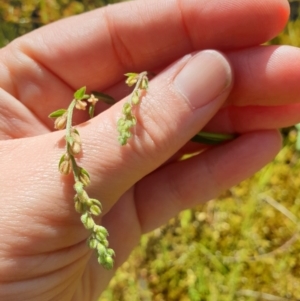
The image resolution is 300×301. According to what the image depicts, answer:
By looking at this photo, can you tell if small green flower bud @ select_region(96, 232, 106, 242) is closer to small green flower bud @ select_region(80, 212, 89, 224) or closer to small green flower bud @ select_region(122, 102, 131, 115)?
small green flower bud @ select_region(80, 212, 89, 224)

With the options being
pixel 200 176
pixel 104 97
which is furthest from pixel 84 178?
pixel 200 176

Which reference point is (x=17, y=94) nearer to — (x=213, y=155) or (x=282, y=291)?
(x=213, y=155)

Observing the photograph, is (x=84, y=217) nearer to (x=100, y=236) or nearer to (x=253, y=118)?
(x=100, y=236)

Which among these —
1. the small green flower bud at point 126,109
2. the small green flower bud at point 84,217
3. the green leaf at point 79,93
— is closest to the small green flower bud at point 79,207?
the small green flower bud at point 84,217

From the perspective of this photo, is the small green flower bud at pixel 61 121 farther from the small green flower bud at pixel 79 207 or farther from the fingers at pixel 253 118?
the fingers at pixel 253 118

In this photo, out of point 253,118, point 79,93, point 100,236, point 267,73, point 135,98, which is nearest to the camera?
point 100,236

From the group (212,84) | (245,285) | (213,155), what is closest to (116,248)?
(213,155)

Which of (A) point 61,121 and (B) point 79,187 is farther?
(A) point 61,121

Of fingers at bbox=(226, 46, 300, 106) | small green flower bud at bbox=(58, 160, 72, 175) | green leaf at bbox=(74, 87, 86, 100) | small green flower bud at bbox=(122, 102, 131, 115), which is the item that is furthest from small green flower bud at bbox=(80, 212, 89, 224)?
fingers at bbox=(226, 46, 300, 106)
